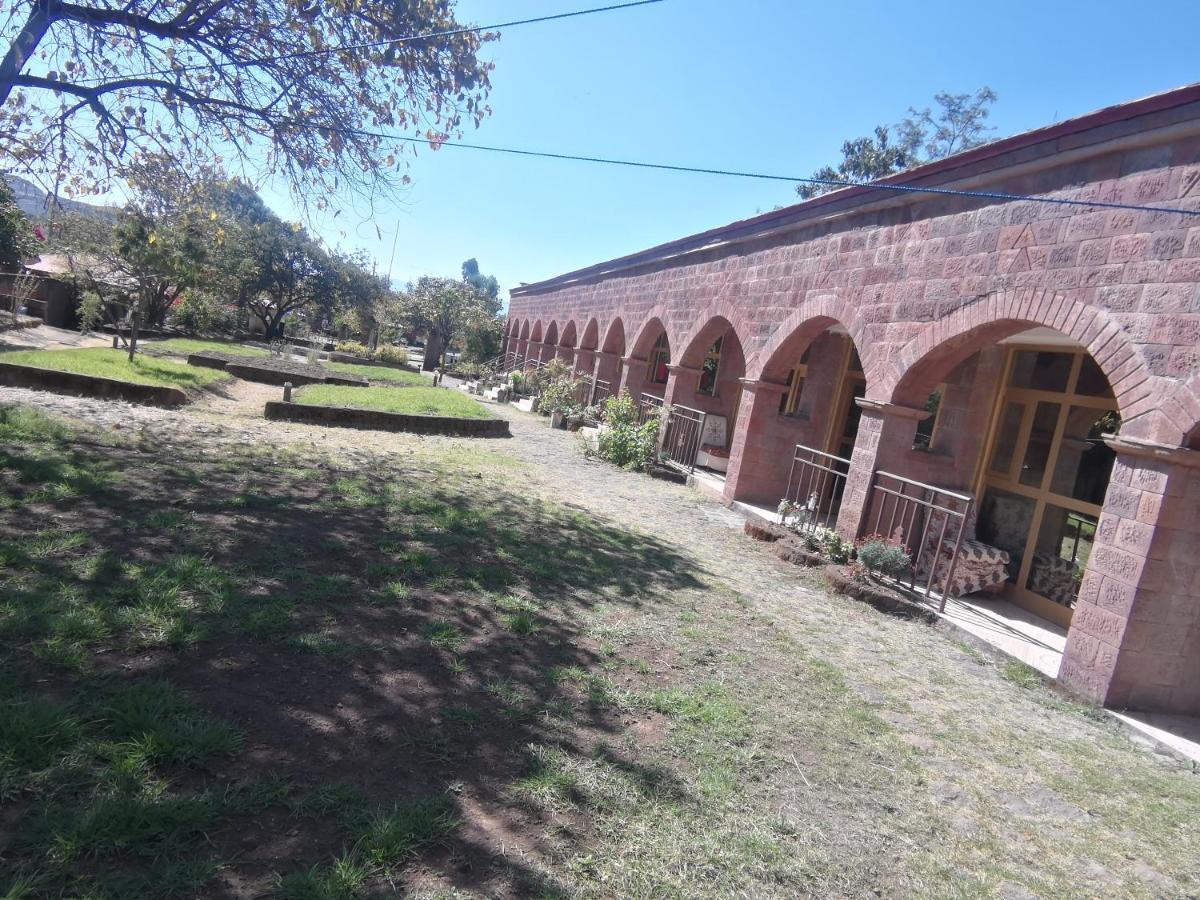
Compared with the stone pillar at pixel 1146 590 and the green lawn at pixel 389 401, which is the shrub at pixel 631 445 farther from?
the stone pillar at pixel 1146 590

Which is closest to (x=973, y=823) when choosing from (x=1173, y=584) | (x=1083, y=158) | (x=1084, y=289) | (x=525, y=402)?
(x=1173, y=584)

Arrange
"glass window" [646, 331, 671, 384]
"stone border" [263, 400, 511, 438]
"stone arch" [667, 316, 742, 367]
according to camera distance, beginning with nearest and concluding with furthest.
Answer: "stone border" [263, 400, 511, 438] → "stone arch" [667, 316, 742, 367] → "glass window" [646, 331, 671, 384]

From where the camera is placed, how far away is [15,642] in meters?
2.59

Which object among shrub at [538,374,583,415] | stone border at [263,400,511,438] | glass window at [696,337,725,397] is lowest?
stone border at [263,400,511,438]

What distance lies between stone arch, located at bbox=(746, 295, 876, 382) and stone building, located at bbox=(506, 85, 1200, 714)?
0.09 feet

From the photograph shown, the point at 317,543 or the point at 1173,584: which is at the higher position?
the point at 1173,584

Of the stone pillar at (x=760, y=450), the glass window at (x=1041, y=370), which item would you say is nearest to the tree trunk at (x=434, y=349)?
the stone pillar at (x=760, y=450)

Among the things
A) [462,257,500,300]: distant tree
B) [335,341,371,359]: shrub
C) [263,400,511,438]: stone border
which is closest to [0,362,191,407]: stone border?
[263,400,511,438]: stone border

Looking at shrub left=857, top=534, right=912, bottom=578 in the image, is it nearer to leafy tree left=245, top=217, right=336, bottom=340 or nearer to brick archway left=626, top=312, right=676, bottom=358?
brick archway left=626, top=312, right=676, bottom=358

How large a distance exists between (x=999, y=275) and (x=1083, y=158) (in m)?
0.93

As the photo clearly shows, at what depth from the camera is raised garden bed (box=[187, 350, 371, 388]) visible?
1438 cm

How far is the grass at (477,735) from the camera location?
6.40 ft

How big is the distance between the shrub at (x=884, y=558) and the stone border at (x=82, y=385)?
29.9ft

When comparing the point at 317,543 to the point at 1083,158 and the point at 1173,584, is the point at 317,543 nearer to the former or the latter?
the point at 1173,584
